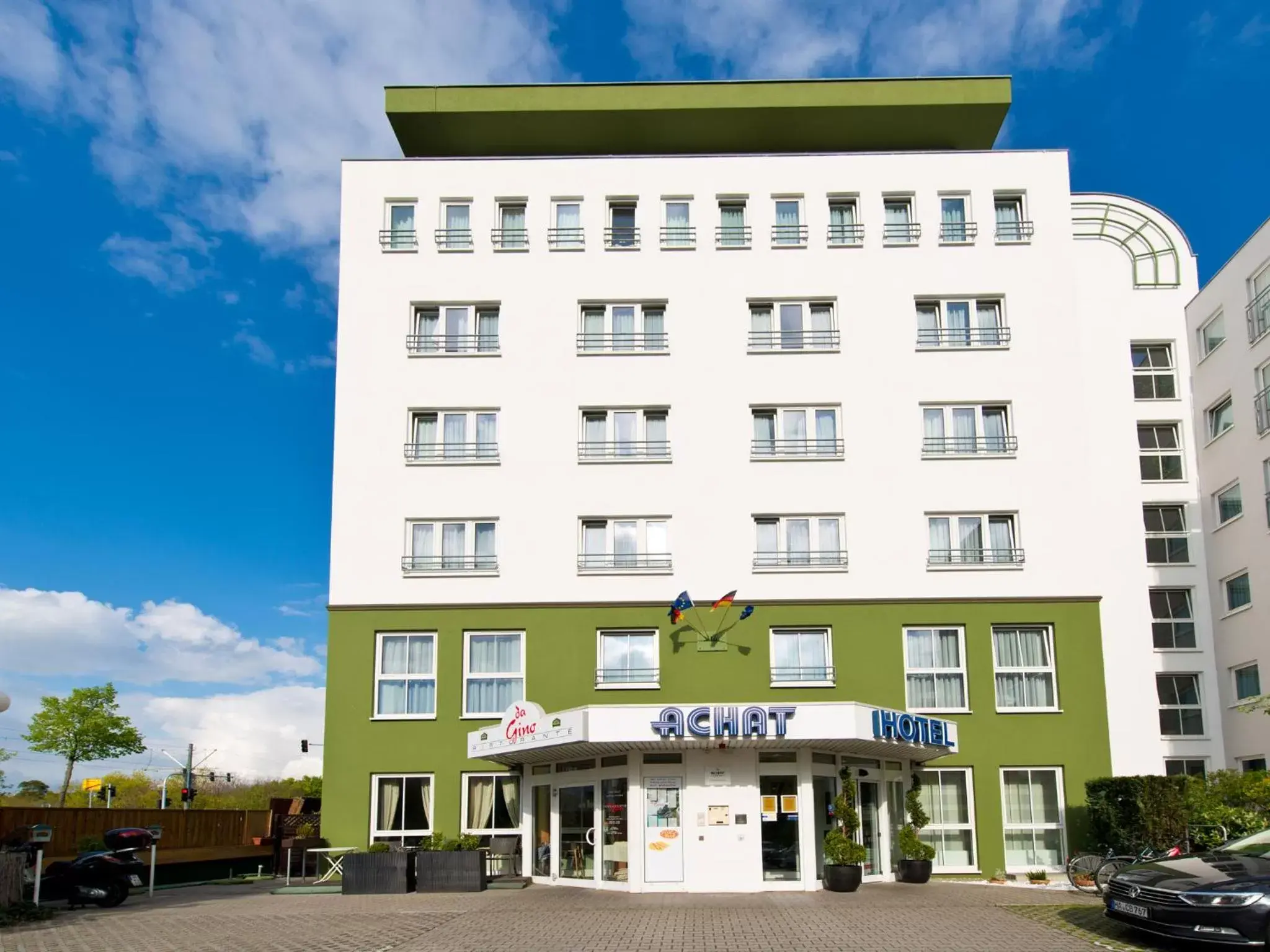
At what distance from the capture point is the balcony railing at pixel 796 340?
93.4 ft

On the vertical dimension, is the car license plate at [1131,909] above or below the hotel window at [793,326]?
below

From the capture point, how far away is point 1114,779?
2406 cm

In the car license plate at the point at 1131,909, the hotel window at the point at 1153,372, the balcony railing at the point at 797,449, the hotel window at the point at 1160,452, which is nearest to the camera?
the car license plate at the point at 1131,909

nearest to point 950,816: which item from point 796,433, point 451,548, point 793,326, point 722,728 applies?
point 722,728

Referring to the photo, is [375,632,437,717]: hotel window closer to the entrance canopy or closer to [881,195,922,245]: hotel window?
the entrance canopy

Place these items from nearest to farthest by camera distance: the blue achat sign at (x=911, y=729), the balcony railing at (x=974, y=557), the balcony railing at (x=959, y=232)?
the blue achat sign at (x=911, y=729) < the balcony railing at (x=974, y=557) < the balcony railing at (x=959, y=232)

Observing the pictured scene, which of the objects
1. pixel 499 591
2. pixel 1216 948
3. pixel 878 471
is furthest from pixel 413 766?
pixel 1216 948

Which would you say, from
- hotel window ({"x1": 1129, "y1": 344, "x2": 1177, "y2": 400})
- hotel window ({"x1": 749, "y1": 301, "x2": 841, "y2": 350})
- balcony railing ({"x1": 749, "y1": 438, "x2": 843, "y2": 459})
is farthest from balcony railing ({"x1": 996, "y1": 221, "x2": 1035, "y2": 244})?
hotel window ({"x1": 1129, "y1": 344, "x2": 1177, "y2": 400})

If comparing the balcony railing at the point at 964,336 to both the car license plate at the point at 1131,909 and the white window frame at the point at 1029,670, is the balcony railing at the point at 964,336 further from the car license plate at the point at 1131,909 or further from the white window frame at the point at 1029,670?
the car license plate at the point at 1131,909

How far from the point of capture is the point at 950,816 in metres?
25.8

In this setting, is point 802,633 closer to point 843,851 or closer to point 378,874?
point 843,851

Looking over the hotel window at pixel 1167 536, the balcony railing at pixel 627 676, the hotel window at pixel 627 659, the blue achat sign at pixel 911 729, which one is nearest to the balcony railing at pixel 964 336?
the hotel window at pixel 1167 536

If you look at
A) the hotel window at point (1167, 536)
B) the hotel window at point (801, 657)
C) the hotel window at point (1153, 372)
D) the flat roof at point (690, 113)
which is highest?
the flat roof at point (690, 113)

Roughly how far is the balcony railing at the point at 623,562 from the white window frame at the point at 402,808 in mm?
5666
